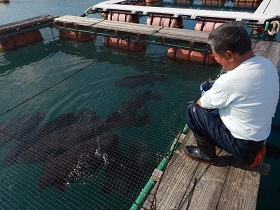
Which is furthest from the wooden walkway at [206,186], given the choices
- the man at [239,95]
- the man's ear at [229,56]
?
the man's ear at [229,56]

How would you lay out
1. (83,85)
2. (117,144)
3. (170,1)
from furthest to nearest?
(170,1)
(83,85)
(117,144)

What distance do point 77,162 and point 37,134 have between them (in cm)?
227

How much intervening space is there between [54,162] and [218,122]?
15.4 feet

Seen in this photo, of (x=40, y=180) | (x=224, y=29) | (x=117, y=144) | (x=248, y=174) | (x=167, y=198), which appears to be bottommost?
(x=40, y=180)

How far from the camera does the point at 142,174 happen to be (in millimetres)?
5699

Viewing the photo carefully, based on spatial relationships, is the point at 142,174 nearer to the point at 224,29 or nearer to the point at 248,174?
the point at 248,174

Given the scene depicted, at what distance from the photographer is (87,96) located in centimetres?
956

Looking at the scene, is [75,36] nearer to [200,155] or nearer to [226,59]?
[200,155]

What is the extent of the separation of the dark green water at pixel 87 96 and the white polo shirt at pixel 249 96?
7.21 feet

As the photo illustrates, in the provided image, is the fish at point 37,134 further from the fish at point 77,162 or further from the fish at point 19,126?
the fish at point 77,162

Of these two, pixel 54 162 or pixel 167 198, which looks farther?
pixel 54 162

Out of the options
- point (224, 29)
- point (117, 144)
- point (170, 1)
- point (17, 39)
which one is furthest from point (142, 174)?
point (170, 1)

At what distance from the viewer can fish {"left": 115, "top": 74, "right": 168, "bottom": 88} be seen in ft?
32.7

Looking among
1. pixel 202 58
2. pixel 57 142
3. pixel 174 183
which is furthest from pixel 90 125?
pixel 202 58
